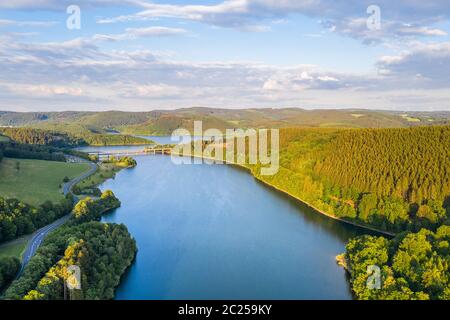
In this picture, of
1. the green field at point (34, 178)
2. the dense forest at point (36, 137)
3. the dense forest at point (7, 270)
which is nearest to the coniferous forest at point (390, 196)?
the dense forest at point (7, 270)

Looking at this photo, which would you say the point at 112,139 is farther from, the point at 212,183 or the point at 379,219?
the point at 379,219

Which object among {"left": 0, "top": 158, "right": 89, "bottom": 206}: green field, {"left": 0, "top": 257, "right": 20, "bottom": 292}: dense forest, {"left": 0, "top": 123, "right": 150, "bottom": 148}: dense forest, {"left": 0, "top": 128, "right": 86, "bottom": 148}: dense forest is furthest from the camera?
{"left": 0, "top": 123, "right": 150, "bottom": 148}: dense forest

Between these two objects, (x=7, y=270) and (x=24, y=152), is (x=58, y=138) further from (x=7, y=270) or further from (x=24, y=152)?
(x=7, y=270)

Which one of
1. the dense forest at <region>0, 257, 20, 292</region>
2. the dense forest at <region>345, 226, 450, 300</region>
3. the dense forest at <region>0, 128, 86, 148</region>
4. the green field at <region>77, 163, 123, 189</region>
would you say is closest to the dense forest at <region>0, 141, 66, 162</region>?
the green field at <region>77, 163, 123, 189</region>

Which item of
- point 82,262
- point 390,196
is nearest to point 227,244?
point 82,262

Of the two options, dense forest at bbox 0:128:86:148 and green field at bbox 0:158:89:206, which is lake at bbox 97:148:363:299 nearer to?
green field at bbox 0:158:89:206
